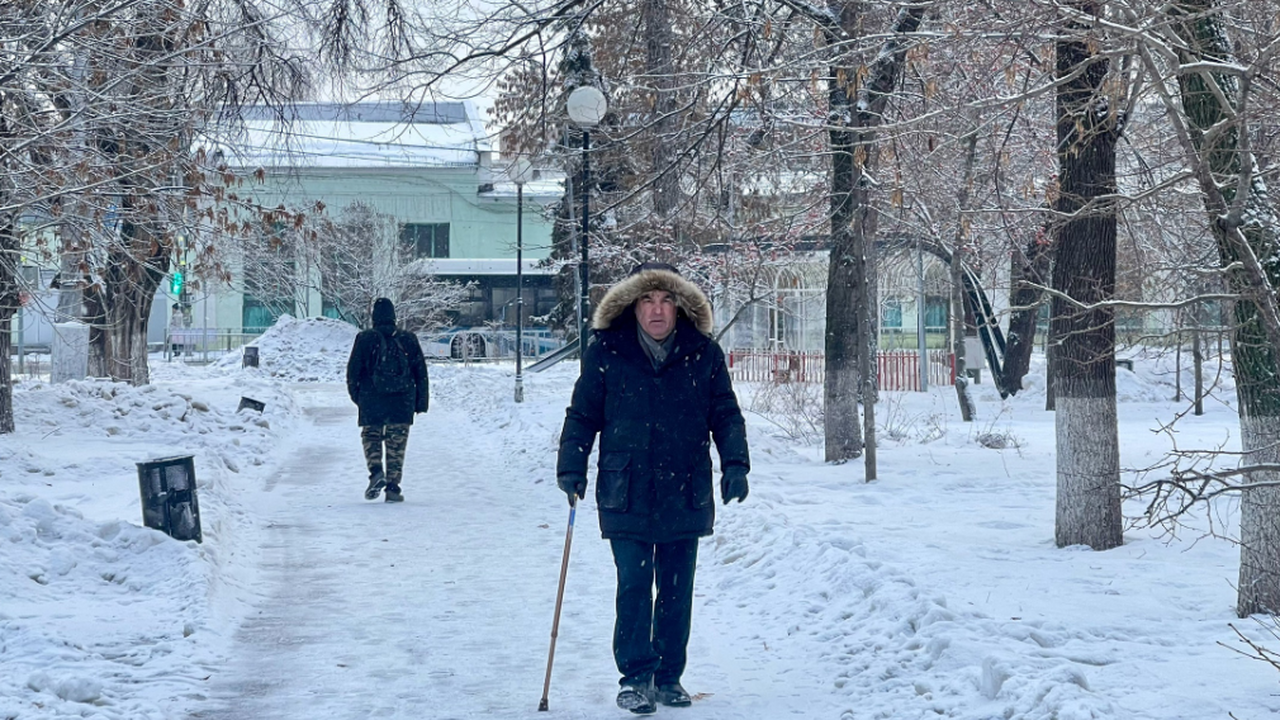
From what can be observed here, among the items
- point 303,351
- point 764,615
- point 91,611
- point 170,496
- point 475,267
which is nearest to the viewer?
point 91,611

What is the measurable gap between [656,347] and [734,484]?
0.71 metres

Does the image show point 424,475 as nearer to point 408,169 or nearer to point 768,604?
point 768,604

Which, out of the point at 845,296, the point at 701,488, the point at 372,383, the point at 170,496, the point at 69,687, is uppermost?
the point at 845,296

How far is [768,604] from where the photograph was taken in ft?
26.0

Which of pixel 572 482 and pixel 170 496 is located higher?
pixel 572 482

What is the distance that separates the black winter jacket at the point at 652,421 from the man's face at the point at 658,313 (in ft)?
0.13

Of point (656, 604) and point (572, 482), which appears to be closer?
point (572, 482)

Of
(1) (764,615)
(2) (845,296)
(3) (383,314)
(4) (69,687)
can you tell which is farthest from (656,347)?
(2) (845,296)

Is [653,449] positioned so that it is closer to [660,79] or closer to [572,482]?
[572,482]

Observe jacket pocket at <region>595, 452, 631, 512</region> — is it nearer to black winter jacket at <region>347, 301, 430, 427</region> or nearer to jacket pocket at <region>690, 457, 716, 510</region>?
jacket pocket at <region>690, 457, 716, 510</region>

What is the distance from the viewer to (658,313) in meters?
5.83

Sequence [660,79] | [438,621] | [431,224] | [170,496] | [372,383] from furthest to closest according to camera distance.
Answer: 1. [431,224]
2. [660,79]
3. [372,383]
4. [170,496]
5. [438,621]

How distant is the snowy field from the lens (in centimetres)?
567

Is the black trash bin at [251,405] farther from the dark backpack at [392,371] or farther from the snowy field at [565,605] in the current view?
the dark backpack at [392,371]
